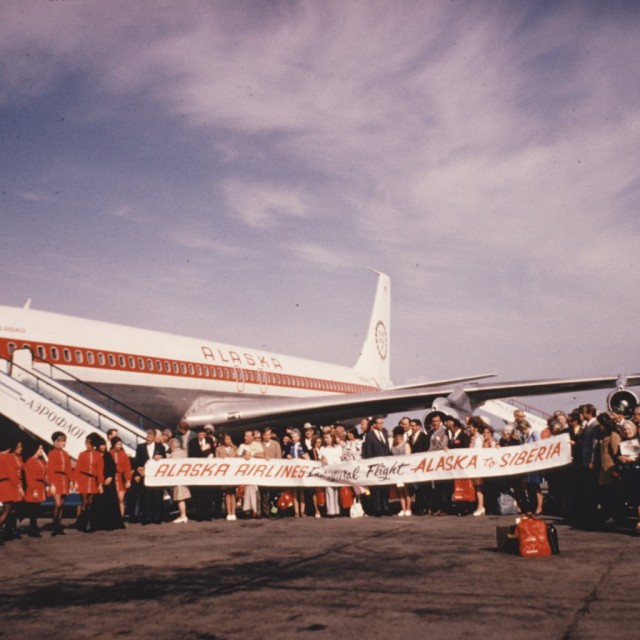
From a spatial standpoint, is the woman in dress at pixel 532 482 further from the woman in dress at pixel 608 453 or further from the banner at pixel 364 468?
the woman in dress at pixel 608 453

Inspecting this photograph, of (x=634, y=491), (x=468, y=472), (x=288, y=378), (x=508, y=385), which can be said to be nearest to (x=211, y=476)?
(x=468, y=472)

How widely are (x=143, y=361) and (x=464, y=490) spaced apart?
32.0ft

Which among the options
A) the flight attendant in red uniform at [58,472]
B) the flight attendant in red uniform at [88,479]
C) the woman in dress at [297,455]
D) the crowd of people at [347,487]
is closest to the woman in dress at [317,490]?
the crowd of people at [347,487]

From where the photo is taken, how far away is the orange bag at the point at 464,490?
11742mm

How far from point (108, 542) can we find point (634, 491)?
7.28 meters

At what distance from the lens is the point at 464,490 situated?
11773 millimetres

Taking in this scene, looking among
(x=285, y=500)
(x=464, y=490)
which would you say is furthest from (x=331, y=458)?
(x=464, y=490)

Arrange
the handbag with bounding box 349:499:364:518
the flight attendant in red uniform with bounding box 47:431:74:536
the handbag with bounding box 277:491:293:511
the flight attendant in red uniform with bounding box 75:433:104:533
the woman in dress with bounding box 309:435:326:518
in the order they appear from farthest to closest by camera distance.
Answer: the handbag with bounding box 277:491:293:511 < the woman in dress with bounding box 309:435:326:518 < the handbag with bounding box 349:499:364:518 < the flight attendant in red uniform with bounding box 75:433:104:533 < the flight attendant in red uniform with bounding box 47:431:74:536

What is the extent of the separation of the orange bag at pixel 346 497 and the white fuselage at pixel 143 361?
24.0 ft

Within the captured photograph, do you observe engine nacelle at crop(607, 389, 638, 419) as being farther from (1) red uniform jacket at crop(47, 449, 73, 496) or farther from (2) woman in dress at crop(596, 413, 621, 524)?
(1) red uniform jacket at crop(47, 449, 73, 496)

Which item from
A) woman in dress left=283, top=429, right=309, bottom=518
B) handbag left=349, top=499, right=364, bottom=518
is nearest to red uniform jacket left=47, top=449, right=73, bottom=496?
woman in dress left=283, top=429, right=309, bottom=518

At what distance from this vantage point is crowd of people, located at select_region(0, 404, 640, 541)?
10125mm

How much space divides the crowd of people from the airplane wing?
4.81 meters

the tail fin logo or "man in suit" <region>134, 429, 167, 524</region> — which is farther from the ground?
the tail fin logo
